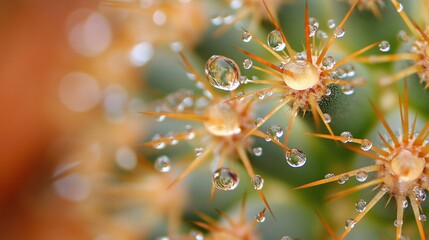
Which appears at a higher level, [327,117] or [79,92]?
[79,92]

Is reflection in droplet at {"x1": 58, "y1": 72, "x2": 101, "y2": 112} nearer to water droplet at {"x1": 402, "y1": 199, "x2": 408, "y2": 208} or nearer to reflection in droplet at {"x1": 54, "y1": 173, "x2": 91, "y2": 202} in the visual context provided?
reflection in droplet at {"x1": 54, "y1": 173, "x2": 91, "y2": 202}

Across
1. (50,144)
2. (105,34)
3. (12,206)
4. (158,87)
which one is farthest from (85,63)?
(158,87)

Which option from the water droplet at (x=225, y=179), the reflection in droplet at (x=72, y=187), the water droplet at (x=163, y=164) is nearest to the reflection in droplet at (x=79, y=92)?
the reflection in droplet at (x=72, y=187)

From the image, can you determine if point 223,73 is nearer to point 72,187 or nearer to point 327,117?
point 327,117

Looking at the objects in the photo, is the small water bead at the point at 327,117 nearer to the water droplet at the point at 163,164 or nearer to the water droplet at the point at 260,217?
the water droplet at the point at 260,217

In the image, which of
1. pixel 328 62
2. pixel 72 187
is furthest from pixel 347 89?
pixel 72 187
